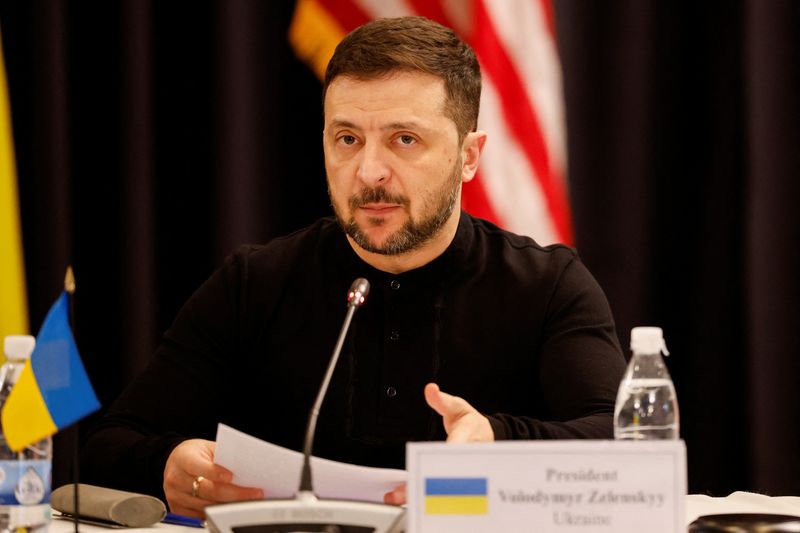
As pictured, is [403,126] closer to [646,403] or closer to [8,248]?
[646,403]

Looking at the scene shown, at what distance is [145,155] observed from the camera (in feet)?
9.37

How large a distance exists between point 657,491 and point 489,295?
→ 1.01 m

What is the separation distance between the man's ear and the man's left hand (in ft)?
2.53

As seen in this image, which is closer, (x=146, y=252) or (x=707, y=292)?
(x=146, y=252)

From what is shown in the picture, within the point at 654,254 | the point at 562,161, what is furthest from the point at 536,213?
the point at 654,254

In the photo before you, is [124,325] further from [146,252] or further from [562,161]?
[562,161]

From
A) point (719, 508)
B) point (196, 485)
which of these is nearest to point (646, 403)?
point (719, 508)

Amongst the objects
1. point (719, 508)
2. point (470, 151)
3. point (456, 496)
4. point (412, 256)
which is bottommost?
point (719, 508)

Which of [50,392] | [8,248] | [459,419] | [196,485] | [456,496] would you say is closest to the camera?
[456,496]

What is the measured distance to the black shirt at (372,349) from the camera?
2018 mm

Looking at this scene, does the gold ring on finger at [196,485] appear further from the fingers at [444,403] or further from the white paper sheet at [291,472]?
the fingers at [444,403]

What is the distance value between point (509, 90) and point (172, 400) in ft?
4.20

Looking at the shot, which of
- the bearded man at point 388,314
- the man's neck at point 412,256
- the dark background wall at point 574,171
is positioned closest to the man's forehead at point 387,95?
the bearded man at point 388,314

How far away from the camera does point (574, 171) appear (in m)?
3.12
